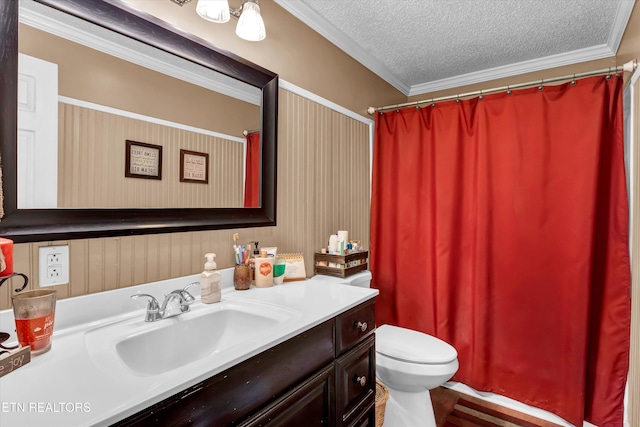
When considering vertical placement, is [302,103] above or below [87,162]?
above

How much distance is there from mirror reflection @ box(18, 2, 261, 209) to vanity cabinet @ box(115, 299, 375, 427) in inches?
27.1

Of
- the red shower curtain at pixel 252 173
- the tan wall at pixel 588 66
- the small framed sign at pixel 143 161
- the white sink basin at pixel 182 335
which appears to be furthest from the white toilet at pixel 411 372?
the tan wall at pixel 588 66

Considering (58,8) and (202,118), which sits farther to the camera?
(202,118)

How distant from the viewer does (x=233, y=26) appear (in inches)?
57.0

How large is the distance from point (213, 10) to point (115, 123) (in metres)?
0.53

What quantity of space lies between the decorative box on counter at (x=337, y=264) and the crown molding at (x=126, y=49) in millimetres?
946

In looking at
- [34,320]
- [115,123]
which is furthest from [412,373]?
[115,123]

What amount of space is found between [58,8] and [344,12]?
136 cm

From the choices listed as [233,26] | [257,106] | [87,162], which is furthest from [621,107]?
[87,162]

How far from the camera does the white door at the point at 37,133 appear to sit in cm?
90

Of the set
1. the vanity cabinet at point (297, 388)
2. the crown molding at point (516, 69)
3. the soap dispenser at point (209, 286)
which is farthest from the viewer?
the crown molding at point (516, 69)

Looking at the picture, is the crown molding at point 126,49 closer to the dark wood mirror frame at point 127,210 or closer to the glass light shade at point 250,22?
the dark wood mirror frame at point 127,210

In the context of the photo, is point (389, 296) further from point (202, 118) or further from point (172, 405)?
point (172, 405)

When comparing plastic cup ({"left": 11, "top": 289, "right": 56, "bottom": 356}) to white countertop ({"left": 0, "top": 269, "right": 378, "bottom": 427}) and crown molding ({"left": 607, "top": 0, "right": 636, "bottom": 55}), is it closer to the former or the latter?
white countertop ({"left": 0, "top": 269, "right": 378, "bottom": 427})
